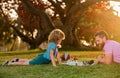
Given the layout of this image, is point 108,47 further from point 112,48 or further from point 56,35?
point 56,35

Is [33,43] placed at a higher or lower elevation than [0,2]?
lower

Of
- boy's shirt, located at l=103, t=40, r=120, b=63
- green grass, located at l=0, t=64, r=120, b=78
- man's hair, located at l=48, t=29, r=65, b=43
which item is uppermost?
man's hair, located at l=48, t=29, r=65, b=43

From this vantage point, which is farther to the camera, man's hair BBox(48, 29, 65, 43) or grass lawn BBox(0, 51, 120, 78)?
man's hair BBox(48, 29, 65, 43)

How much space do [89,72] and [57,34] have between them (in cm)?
183

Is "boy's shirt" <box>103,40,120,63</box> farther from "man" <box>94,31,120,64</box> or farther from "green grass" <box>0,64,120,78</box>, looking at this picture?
"green grass" <box>0,64,120,78</box>

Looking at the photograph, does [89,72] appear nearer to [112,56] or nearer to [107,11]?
[112,56]

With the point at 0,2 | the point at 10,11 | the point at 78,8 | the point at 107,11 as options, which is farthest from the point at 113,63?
the point at 107,11

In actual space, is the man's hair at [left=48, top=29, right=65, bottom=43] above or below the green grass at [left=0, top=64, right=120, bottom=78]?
above

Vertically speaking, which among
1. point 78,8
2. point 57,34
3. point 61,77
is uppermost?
point 78,8

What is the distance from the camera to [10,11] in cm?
3594

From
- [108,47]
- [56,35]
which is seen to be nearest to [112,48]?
[108,47]

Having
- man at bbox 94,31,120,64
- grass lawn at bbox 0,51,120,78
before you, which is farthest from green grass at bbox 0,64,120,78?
man at bbox 94,31,120,64

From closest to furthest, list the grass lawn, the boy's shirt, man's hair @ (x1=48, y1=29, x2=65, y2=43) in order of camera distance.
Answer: the grass lawn < the boy's shirt < man's hair @ (x1=48, y1=29, x2=65, y2=43)

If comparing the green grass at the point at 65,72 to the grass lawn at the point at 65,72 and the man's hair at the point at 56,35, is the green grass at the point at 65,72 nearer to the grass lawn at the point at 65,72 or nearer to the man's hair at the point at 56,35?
the grass lawn at the point at 65,72
